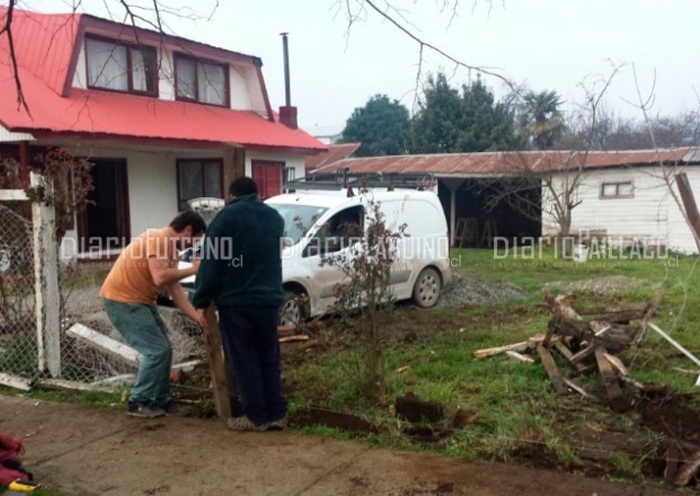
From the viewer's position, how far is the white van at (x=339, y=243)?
910cm

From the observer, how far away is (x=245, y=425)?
5367mm

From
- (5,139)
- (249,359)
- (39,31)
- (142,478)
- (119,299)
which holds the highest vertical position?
(39,31)

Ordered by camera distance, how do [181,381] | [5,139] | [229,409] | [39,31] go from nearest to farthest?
[229,409] < [181,381] < [5,139] < [39,31]

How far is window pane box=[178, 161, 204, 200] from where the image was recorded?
62.0ft

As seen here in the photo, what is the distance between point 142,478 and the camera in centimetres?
455

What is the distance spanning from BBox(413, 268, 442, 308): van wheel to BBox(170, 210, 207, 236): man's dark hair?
5.92 metres

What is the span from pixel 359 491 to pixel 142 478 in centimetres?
144

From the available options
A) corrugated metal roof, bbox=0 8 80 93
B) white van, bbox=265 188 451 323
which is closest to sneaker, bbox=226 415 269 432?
white van, bbox=265 188 451 323

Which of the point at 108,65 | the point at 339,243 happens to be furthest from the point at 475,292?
the point at 108,65

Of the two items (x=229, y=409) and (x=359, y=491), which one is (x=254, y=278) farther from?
(x=359, y=491)

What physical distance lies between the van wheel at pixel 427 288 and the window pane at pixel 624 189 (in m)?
13.6

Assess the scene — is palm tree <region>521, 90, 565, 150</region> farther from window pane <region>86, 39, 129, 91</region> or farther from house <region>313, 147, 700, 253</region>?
→ window pane <region>86, 39, 129, 91</region>

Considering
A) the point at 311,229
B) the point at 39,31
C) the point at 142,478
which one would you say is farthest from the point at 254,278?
the point at 39,31

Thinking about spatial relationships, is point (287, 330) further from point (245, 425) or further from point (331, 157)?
point (331, 157)
